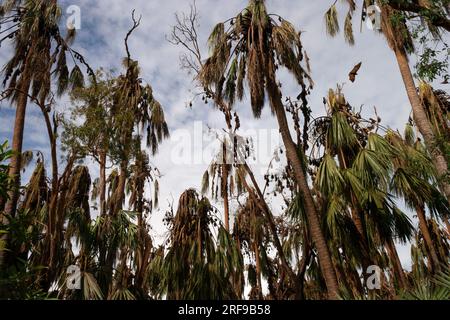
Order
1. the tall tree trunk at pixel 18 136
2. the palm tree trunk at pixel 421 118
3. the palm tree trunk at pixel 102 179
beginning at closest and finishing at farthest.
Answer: the palm tree trunk at pixel 421 118
the tall tree trunk at pixel 18 136
the palm tree trunk at pixel 102 179

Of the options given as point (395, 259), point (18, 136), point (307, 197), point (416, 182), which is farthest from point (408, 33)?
point (18, 136)

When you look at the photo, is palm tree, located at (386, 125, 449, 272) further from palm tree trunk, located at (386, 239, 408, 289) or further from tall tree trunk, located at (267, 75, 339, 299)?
tall tree trunk, located at (267, 75, 339, 299)

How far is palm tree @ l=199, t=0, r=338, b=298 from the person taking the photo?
9195 millimetres

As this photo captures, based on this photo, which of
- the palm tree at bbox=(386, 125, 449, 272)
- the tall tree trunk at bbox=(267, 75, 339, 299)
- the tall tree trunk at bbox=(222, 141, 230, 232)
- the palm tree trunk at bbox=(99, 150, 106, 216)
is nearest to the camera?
the tall tree trunk at bbox=(267, 75, 339, 299)

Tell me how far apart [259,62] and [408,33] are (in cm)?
432

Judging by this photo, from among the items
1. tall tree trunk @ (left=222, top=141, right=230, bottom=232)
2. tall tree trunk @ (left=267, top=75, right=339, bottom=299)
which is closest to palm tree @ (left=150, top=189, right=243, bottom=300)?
tall tree trunk @ (left=222, top=141, right=230, bottom=232)

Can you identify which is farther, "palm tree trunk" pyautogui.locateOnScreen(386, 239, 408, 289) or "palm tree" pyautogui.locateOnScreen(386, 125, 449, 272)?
"palm tree trunk" pyautogui.locateOnScreen(386, 239, 408, 289)

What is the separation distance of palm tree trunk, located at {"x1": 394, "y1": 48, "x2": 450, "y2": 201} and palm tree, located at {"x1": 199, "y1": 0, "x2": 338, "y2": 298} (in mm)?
2838

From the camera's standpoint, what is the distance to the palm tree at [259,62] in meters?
9.20

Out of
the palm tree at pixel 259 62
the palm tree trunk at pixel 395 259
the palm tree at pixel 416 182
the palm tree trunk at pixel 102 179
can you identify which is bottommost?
the palm tree trunk at pixel 395 259

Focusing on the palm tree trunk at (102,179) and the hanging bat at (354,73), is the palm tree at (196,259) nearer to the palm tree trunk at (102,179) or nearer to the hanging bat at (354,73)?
the palm tree trunk at (102,179)

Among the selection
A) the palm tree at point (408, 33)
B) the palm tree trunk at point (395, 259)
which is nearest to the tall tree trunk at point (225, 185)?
the palm tree trunk at point (395, 259)

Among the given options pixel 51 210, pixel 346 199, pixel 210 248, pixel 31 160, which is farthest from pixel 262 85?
pixel 31 160

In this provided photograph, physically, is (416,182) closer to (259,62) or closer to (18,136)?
(259,62)
